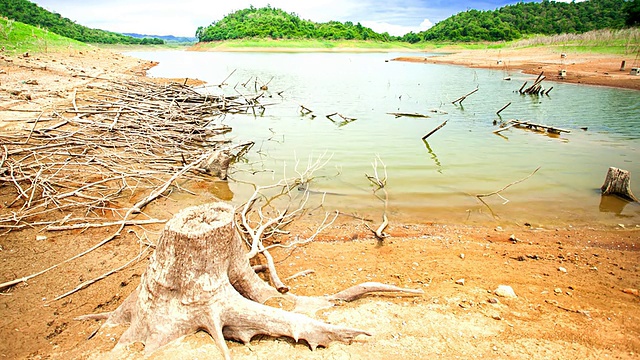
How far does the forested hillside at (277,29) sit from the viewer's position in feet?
283

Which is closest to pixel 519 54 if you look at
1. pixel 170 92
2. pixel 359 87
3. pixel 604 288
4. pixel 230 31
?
pixel 359 87

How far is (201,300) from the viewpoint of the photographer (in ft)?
7.72

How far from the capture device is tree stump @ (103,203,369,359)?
7.45 feet

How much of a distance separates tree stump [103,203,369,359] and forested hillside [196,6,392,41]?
89.8m

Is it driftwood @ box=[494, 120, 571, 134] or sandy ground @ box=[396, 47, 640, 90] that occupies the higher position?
sandy ground @ box=[396, 47, 640, 90]

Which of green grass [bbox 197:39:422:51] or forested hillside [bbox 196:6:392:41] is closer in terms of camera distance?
green grass [bbox 197:39:422:51]

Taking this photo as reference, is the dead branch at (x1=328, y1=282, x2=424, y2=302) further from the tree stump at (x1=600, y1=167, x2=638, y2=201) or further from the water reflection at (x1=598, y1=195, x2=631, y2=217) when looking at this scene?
the tree stump at (x1=600, y1=167, x2=638, y2=201)

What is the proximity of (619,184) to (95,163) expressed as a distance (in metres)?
9.39

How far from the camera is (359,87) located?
23.4m

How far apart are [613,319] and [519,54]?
5055 cm

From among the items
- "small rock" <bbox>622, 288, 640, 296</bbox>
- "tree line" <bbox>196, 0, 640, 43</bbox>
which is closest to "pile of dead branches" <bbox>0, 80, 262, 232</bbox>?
"small rock" <bbox>622, 288, 640, 296</bbox>

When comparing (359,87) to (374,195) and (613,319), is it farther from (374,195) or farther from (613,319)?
(613,319)

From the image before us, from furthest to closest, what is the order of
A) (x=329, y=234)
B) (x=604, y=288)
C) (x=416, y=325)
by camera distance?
(x=329, y=234), (x=604, y=288), (x=416, y=325)

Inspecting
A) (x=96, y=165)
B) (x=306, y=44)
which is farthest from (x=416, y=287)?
(x=306, y=44)
